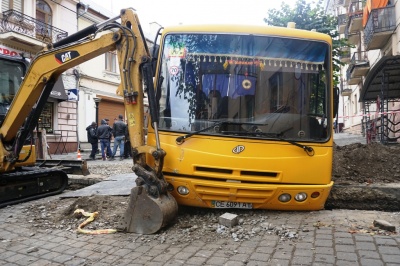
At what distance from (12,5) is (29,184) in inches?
505

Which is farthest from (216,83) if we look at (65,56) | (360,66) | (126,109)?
(360,66)

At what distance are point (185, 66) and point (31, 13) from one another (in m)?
15.3

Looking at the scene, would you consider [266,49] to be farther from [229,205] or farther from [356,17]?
[356,17]

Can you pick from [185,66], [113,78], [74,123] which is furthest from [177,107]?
[113,78]

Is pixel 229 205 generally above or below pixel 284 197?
below

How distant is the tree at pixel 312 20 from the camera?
35.1 feet

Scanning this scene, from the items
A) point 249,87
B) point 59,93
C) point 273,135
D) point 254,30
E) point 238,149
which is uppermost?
point 59,93

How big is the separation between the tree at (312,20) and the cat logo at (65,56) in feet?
25.8

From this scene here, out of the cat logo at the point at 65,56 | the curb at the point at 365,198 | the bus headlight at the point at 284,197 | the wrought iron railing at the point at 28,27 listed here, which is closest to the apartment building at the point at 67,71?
the wrought iron railing at the point at 28,27

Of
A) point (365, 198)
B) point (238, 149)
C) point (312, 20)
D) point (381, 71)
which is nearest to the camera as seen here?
point (238, 149)

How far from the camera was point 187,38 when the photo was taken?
188 inches

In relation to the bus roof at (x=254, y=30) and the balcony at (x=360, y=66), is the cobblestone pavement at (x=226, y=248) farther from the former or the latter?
the balcony at (x=360, y=66)

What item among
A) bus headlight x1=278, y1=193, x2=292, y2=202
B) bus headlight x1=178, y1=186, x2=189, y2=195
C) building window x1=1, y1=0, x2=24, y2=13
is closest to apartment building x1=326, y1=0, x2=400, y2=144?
bus headlight x1=278, y1=193, x2=292, y2=202

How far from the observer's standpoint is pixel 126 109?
4.77 m
